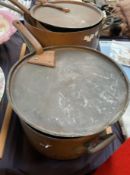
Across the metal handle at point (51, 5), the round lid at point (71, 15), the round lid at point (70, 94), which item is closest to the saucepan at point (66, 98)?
the round lid at point (70, 94)

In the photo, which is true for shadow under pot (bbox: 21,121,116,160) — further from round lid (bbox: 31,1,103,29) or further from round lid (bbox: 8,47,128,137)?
round lid (bbox: 31,1,103,29)

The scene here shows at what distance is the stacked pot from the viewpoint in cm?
55

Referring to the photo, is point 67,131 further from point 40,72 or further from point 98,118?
point 40,72

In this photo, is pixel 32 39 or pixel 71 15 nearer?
pixel 32 39

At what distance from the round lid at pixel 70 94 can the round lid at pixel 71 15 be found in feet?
0.48

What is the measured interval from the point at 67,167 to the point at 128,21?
36.2 inches

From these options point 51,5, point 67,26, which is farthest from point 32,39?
point 51,5

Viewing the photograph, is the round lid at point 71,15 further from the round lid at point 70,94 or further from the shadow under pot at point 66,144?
the shadow under pot at point 66,144

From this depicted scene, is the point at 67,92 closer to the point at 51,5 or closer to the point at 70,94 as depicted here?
the point at 70,94

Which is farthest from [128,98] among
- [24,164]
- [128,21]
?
[128,21]

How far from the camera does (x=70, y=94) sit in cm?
62

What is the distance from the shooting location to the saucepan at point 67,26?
0.77 meters

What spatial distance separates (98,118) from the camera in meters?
0.57

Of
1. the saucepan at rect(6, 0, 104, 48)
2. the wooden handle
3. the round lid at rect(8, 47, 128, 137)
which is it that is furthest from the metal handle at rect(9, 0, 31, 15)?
the wooden handle
